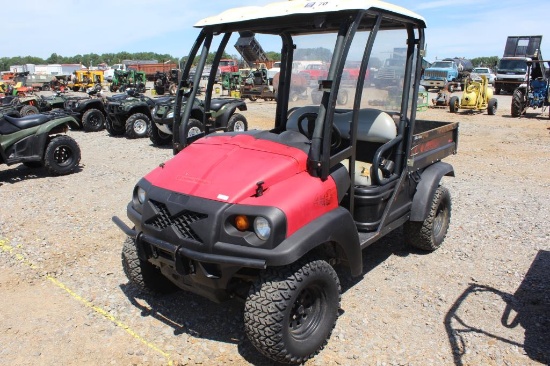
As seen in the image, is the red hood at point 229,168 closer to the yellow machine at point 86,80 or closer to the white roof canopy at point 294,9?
the white roof canopy at point 294,9

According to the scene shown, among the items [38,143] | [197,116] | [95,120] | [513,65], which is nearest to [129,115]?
[95,120]

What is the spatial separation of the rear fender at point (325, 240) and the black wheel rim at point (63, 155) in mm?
6636

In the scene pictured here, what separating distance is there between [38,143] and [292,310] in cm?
660

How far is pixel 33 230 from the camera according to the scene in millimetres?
5441

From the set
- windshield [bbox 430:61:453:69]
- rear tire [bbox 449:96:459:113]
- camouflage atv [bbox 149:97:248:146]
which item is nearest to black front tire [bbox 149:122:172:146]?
camouflage atv [bbox 149:97:248:146]

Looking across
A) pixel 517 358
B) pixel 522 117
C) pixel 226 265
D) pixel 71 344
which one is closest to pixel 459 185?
pixel 517 358

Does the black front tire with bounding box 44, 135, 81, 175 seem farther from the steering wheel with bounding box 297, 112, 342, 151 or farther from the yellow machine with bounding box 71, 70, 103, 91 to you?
the yellow machine with bounding box 71, 70, 103, 91

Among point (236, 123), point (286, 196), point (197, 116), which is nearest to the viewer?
point (286, 196)

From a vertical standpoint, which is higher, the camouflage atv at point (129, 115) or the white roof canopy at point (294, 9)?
the white roof canopy at point (294, 9)

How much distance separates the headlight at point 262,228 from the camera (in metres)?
2.63

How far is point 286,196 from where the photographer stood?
9.12ft

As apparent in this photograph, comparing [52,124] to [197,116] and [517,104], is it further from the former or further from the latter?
[517,104]

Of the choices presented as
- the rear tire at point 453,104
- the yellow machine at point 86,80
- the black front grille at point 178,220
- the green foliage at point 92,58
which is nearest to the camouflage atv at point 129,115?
the black front grille at point 178,220

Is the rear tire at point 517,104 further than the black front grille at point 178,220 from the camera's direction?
Yes
